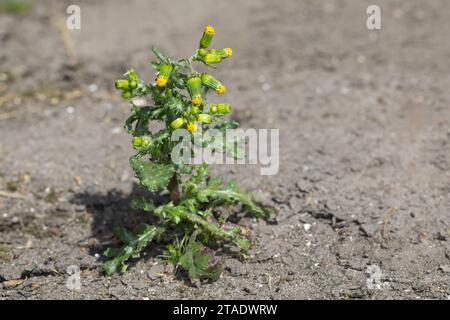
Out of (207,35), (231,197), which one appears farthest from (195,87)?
(231,197)

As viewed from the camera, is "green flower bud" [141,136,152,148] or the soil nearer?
"green flower bud" [141,136,152,148]

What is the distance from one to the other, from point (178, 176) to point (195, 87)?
656 mm

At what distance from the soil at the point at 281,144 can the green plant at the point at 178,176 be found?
0.44 ft

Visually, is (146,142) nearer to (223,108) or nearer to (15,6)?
(223,108)

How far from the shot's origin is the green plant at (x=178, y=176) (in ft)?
10.5

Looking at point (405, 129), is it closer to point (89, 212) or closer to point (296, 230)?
point (296, 230)

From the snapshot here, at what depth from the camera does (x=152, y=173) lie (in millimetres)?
3273

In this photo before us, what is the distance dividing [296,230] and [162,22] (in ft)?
10.8

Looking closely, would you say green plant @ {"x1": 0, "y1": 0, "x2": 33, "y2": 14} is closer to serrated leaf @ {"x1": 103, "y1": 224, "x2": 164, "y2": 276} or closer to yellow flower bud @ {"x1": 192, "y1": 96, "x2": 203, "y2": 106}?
serrated leaf @ {"x1": 103, "y1": 224, "x2": 164, "y2": 276}

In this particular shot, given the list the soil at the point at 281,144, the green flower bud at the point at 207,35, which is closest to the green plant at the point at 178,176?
the green flower bud at the point at 207,35

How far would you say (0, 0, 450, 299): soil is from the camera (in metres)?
3.54

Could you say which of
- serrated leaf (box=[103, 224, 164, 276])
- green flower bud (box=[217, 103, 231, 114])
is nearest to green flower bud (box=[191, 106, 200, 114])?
green flower bud (box=[217, 103, 231, 114])

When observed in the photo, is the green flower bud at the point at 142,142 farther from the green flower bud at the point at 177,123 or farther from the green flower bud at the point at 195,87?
the green flower bud at the point at 195,87
